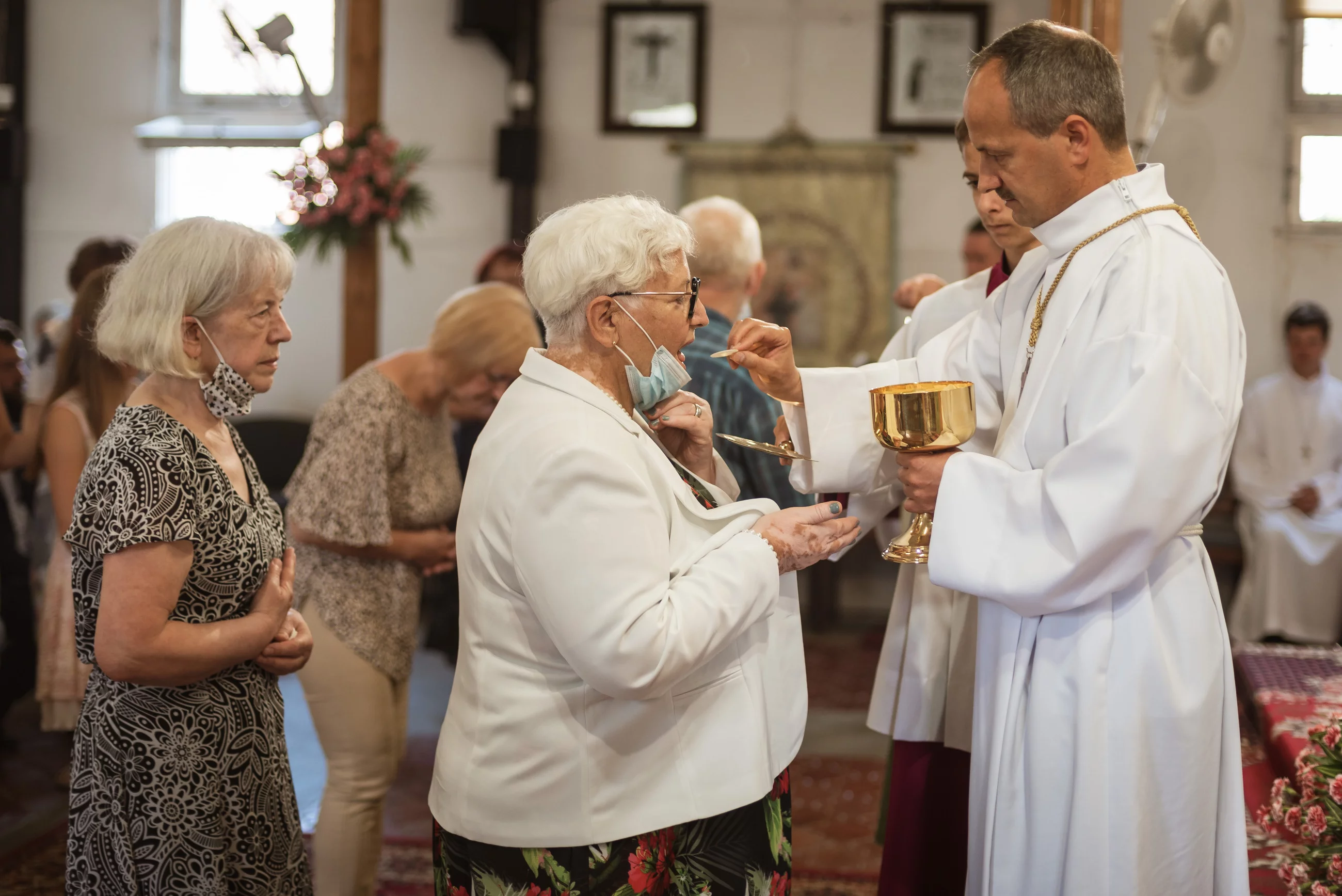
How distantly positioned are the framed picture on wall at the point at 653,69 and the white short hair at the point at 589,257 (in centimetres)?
641

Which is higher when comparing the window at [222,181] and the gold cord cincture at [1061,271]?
the window at [222,181]

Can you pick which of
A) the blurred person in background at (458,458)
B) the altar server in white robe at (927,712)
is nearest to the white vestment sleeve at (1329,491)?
the blurred person in background at (458,458)

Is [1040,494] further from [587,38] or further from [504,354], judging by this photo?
[587,38]

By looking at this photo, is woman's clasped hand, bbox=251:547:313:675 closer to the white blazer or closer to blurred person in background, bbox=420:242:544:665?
the white blazer

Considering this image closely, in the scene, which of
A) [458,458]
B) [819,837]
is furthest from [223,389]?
[819,837]

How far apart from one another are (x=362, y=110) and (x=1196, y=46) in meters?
4.19

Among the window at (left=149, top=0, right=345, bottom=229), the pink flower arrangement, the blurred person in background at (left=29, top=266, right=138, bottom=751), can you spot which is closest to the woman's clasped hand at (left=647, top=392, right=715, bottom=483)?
the blurred person in background at (left=29, top=266, right=138, bottom=751)

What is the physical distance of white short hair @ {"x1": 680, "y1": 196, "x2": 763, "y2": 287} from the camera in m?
3.12

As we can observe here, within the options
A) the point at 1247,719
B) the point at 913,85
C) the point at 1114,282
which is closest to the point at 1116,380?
the point at 1114,282

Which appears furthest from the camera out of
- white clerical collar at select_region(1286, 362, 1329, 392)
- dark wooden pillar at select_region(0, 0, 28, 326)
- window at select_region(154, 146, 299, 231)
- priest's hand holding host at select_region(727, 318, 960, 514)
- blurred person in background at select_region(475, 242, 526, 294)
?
window at select_region(154, 146, 299, 231)

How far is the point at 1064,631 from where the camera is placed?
6.22 feet

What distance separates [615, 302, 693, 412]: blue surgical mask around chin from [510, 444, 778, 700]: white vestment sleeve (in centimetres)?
25

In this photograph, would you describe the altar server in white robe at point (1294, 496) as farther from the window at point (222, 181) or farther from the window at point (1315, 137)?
the window at point (222, 181)

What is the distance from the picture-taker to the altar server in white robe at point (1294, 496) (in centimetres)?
657
